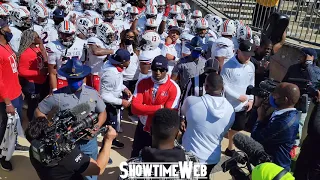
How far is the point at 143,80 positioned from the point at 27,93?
8.30 feet

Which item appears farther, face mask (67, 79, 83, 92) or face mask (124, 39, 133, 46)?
face mask (124, 39, 133, 46)

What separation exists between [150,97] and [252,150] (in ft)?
5.67

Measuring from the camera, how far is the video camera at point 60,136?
2602mm

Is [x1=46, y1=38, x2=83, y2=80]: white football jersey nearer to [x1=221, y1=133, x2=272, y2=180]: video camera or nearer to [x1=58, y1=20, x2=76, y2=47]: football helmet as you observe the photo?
[x1=58, y1=20, x2=76, y2=47]: football helmet

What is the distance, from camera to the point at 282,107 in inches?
137

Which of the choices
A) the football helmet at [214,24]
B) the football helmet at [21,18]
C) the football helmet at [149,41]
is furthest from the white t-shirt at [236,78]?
the football helmet at [21,18]

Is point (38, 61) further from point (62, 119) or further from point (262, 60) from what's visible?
point (262, 60)

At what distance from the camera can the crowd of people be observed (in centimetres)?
304

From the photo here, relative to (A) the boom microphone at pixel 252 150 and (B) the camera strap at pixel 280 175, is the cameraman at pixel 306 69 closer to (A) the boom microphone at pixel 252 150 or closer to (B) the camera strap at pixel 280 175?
(A) the boom microphone at pixel 252 150

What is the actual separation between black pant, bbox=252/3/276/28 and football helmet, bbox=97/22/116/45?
501 centimetres

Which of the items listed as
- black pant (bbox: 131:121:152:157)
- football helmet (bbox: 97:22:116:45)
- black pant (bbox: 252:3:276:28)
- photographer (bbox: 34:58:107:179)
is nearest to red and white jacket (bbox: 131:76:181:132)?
black pant (bbox: 131:121:152:157)

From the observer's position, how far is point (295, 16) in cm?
897

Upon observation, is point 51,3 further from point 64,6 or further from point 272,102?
point 272,102

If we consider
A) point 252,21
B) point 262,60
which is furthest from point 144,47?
point 252,21
